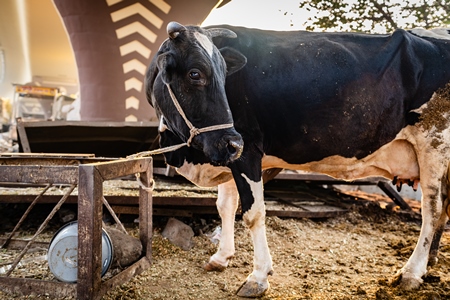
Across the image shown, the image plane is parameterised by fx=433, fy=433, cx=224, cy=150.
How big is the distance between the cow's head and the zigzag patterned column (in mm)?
5987

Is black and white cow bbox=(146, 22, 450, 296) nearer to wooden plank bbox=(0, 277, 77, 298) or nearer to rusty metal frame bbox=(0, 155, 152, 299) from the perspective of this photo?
rusty metal frame bbox=(0, 155, 152, 299)

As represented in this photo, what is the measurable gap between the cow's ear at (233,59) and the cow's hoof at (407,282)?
2.19 meters

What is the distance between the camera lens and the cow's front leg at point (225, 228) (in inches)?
157

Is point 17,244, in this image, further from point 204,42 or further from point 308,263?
point 308,263

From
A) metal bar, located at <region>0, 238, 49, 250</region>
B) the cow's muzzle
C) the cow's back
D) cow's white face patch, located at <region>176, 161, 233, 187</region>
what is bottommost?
metal bar, located at <region>0, 238, 49, 250</region>

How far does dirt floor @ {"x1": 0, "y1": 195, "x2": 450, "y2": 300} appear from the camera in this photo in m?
3.41

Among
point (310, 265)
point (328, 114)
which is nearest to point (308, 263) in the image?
point (310, 265)

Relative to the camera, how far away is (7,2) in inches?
597

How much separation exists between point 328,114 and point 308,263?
5.18 feet

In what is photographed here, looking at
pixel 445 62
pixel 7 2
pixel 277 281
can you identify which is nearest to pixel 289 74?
pixel 445 62

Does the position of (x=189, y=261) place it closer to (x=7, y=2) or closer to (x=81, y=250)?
(x=81, y=250)

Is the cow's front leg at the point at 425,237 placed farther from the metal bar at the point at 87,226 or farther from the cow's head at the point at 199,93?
the metal bar at the point at 87,226

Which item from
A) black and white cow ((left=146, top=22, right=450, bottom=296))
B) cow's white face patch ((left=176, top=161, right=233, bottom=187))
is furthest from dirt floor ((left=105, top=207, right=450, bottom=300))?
cow's white face patch ((left=176, top=161, right=233, bottom=187))

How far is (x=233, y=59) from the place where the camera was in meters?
3.40
